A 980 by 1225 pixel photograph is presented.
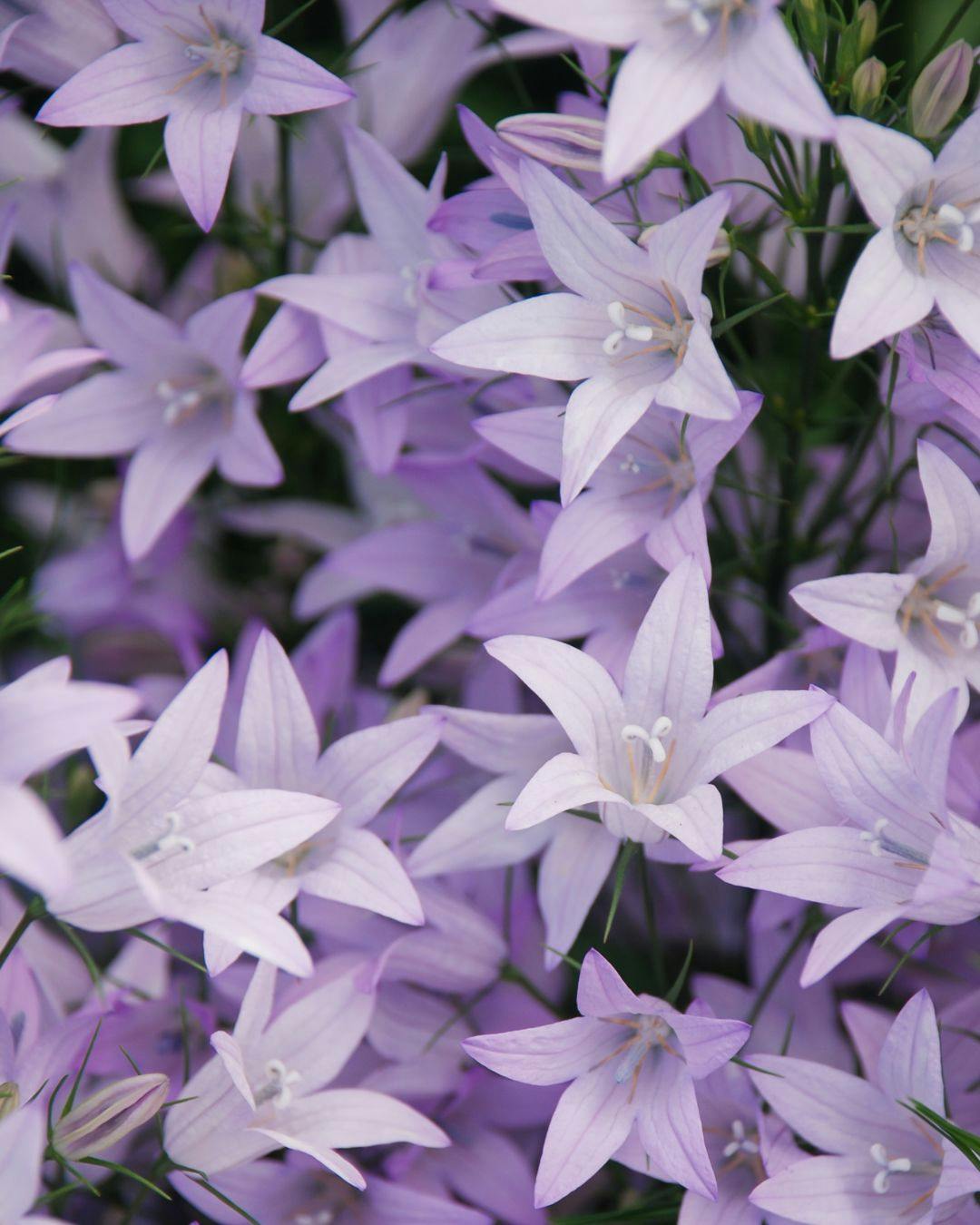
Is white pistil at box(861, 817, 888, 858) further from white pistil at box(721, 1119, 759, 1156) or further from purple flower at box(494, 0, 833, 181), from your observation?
purple flower at box(494, 0, 833, 181)

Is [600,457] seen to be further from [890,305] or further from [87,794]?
[87,794]

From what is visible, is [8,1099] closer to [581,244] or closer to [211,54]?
[581,244]

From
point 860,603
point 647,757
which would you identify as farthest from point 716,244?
point 647,757

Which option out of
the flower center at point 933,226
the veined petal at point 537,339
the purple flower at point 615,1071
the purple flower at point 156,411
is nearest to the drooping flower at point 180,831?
the purple flower at point 615,1071

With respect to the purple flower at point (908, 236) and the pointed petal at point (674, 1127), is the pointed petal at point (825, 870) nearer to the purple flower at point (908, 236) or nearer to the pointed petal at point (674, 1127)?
the pointed petal at point (674, 1127)

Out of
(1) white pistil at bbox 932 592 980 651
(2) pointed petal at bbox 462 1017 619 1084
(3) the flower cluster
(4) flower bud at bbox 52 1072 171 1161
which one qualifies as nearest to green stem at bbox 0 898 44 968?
(3) the flower cluster

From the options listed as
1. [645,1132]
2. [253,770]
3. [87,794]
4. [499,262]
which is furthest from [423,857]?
[499,262]
